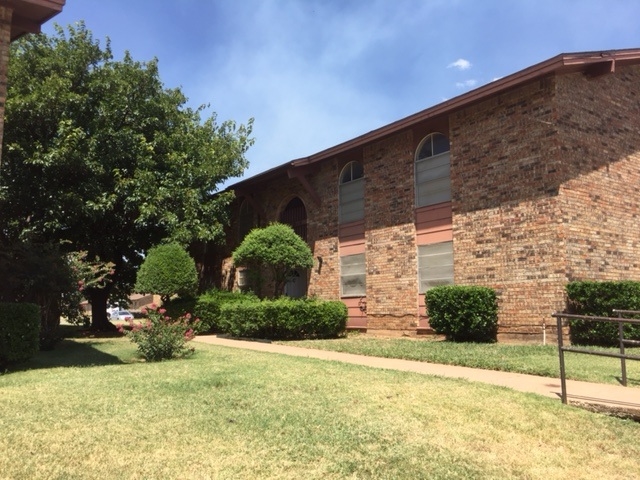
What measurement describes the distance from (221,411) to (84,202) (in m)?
13.0

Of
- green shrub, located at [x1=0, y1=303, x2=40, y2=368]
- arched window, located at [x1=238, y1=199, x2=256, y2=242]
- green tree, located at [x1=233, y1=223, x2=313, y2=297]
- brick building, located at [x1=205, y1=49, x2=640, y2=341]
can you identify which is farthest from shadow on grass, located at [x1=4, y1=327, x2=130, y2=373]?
arched window, located at [x1=238, y1=199, x2=256, y2=242]

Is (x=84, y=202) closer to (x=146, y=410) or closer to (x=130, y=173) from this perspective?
(x=130, y=173)

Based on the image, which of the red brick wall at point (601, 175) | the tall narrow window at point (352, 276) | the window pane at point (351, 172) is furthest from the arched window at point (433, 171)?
the red brick wall at point (601, 175)

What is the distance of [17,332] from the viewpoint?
8.54m

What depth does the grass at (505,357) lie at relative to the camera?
764 centimetres

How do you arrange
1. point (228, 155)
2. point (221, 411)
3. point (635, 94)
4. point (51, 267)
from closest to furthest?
point (221, 411) < point (51, 267) < point (635, 94) < point (228, 155)

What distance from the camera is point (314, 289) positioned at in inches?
712

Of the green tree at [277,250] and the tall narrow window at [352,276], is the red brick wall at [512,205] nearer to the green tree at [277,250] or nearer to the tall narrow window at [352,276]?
the tall narrow window at [352,276]

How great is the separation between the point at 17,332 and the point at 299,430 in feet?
Result: 20.1

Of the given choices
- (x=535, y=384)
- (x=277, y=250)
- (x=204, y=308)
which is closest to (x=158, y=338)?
(x=535, y=384)

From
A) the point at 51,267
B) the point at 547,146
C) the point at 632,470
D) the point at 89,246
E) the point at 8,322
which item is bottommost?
the point at 632,470

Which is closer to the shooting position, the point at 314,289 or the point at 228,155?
the point at 314,289

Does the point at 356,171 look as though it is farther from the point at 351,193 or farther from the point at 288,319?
the point at 288,319

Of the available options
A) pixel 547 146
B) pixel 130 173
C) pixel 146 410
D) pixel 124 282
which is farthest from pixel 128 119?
pixel 146 410
